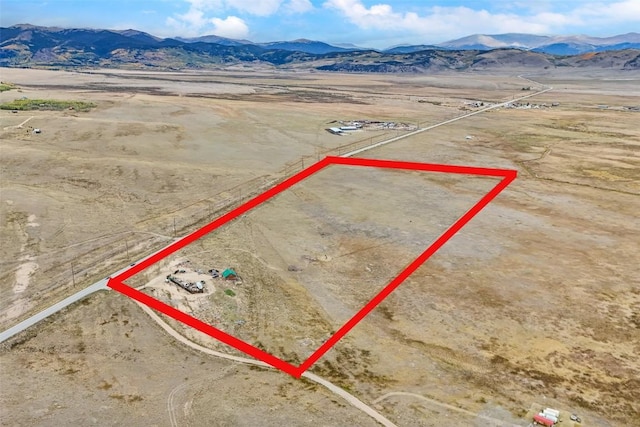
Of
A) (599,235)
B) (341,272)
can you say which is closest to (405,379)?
(341,272)

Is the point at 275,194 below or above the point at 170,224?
above

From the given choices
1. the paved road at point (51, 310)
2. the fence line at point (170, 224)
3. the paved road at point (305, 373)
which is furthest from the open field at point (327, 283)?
the paved road at point (51, 310)

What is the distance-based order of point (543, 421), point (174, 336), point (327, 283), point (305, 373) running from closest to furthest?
point (543, 421) → point (305, 373) → point (174, 336) → point (327, 283)

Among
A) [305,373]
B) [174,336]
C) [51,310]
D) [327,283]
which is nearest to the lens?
[305,373]

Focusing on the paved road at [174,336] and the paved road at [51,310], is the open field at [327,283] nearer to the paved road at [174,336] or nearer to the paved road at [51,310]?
the paved road at [174,336]

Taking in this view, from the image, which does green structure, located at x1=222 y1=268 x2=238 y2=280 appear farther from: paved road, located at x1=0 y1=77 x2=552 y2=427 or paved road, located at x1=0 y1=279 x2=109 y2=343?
paved road, located at x1=0 y1=279 x2=109 y2=343

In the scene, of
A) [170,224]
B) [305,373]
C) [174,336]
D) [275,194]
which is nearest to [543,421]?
[305,373]

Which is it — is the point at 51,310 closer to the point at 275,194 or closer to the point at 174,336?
the point at 174,336

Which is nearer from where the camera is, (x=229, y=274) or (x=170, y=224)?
(x=229, y=274)
